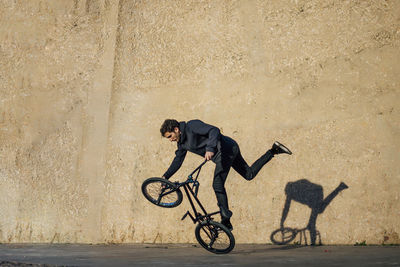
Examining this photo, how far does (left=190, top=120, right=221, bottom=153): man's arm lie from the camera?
625 centimetres

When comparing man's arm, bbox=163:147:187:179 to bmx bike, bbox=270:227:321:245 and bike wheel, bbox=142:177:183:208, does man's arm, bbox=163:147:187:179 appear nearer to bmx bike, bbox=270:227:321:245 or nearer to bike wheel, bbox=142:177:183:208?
bike wheel, bbox=142:177:183:208

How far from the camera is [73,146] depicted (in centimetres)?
943

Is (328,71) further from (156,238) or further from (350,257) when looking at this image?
(156,238)

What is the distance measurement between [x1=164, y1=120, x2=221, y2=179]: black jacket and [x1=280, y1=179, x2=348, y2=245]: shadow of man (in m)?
1.96

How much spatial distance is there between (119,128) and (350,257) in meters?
4.71

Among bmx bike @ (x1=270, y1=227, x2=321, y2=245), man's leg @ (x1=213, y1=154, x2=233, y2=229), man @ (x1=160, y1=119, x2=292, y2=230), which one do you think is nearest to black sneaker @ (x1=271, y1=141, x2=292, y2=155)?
man @ (x1=160, y1=119, x2=292, y2=230)

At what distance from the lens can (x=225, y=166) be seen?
6.64 m

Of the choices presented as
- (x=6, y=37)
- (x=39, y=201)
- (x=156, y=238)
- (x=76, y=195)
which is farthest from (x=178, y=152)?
(x=6, y=37)

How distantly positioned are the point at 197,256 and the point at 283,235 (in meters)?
1.88

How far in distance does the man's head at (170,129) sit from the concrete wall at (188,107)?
6.71 feet

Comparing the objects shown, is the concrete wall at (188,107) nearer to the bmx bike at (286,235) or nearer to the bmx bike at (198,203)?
the bmx bike at (286,235)

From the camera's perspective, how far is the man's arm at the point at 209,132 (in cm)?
625

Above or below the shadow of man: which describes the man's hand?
above

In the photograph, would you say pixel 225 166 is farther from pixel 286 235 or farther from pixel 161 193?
pixel 286 235
